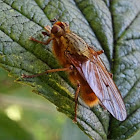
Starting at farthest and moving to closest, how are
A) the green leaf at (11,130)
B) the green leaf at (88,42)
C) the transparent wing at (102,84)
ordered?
the green leaf at (11,130) < the transparent wing at (102,84) < the green leaf at (88,42)

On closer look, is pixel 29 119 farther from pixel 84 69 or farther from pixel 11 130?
pixel 84 69

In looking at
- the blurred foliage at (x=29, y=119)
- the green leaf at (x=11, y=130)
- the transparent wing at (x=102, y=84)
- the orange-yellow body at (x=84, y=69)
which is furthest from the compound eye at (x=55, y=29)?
the green leaf at (x=11, y=130)

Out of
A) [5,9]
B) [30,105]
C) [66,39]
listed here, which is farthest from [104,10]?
[30,105]

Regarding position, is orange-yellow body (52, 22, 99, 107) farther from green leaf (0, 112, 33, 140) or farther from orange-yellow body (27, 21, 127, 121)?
green leaf (0, 112, 33, 140)

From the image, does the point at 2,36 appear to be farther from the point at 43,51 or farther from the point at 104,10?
the point at 104,10

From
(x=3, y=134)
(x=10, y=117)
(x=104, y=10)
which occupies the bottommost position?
(x=3, y=134)

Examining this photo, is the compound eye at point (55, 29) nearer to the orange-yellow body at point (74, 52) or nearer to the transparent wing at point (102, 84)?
the orange-yellow body at point (74, 52)

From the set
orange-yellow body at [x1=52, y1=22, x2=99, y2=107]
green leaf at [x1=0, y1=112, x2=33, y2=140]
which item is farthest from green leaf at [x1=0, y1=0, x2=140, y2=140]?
green leaf at [x1=0, y1=112, x2=33, y2=140]

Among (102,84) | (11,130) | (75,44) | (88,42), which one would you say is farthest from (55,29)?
(11,130)
